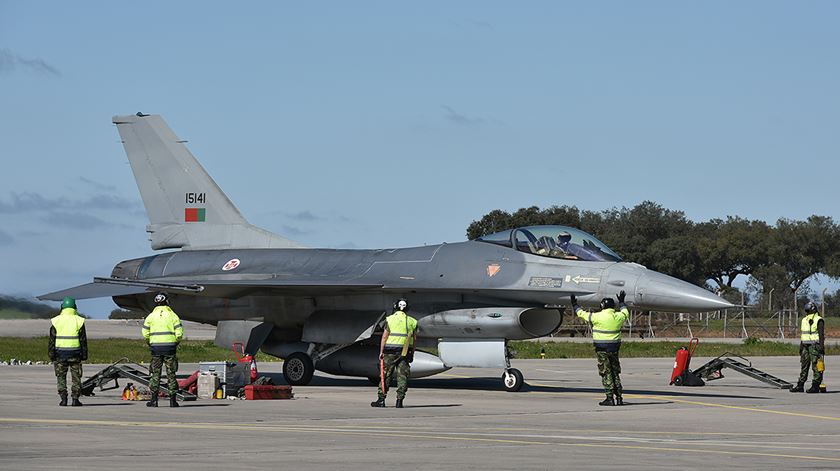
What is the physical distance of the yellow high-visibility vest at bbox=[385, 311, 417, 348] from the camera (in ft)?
58.1

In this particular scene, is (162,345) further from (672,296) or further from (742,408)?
(742,408)

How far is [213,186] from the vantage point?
26.1 meters

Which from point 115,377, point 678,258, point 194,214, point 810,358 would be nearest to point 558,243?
point 810,358

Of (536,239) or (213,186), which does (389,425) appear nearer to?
(536,239)

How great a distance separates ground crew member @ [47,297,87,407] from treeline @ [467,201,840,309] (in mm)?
64130

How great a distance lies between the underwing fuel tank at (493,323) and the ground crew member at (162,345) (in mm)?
5437

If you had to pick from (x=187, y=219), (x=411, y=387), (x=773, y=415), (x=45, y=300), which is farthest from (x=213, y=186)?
(x=773, y=415)

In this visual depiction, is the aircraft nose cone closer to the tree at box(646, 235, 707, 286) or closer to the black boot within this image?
the black boot

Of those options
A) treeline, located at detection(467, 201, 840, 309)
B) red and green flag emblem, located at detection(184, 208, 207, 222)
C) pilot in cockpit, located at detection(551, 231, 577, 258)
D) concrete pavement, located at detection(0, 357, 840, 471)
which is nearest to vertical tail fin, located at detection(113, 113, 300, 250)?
red and green flag emblem, located at detection(184, 208, 207, 222)

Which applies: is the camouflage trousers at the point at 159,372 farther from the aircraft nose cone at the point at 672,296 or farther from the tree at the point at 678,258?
the tree at the point at 678,258

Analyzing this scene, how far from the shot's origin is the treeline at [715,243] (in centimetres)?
8612

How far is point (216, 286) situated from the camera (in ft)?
72.9

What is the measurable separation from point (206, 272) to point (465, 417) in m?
9.87

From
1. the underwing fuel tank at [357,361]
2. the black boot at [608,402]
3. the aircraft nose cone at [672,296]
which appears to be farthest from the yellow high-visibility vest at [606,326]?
the underwing fuel tank at [357,361]
